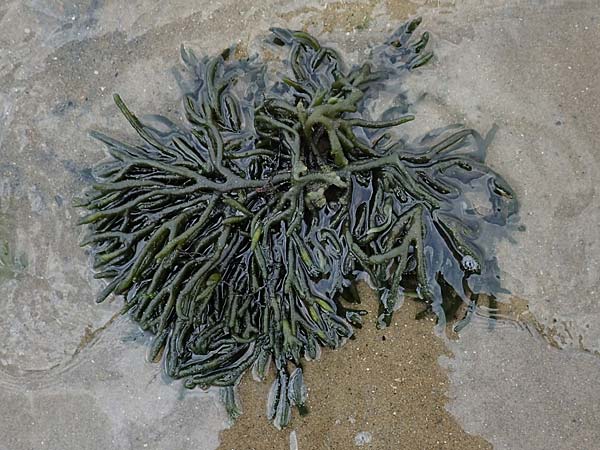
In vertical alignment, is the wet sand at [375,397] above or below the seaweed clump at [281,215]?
below

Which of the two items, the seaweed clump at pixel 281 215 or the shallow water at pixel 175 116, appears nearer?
the seaweed clump at pixel 281 215

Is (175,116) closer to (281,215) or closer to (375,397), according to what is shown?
(281,215)

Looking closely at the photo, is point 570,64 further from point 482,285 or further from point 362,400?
point 362,400

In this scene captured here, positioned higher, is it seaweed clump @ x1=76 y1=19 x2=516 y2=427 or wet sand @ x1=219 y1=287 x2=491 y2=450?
seaweed clump @ x1=76 y1=19 x2=516 y2=427

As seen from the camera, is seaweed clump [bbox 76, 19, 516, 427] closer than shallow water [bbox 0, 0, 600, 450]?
Yes

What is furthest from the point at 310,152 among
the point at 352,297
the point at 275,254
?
the point at 352,297
